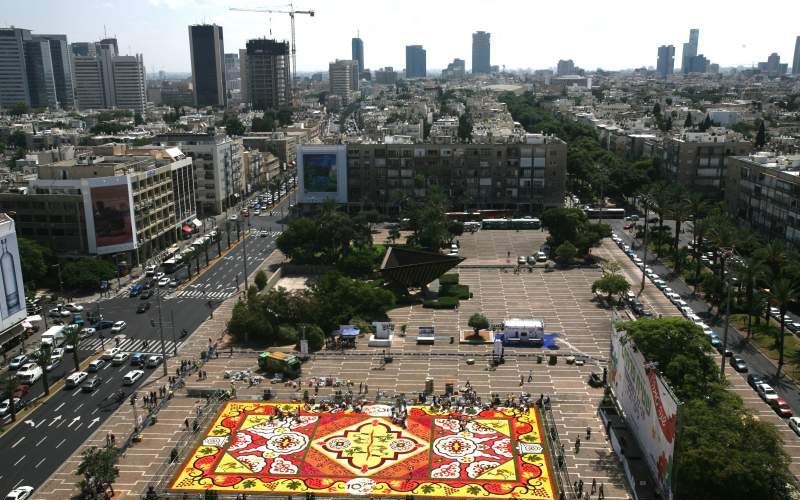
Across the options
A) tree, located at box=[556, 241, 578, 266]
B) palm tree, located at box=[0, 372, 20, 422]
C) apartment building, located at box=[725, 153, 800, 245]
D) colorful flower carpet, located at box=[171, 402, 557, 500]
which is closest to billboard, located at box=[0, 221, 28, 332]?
palm tree, located at box=[0, 372, 20, 422]

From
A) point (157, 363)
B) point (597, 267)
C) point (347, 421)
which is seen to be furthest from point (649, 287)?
point (157, 363)

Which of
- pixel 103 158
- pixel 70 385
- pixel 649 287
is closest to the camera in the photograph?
pixel 70 385

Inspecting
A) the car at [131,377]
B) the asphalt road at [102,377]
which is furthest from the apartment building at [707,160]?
the car at [131,377]

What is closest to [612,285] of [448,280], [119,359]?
[448,280]

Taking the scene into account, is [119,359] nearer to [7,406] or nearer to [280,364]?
[7,406]

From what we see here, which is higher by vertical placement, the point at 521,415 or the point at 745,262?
the point at 745,262

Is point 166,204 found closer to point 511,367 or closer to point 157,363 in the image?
point 157,363

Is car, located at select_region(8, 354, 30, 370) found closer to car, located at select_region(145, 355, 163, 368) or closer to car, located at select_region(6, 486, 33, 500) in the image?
car, located at select_region(145, 355, 163, 368)
